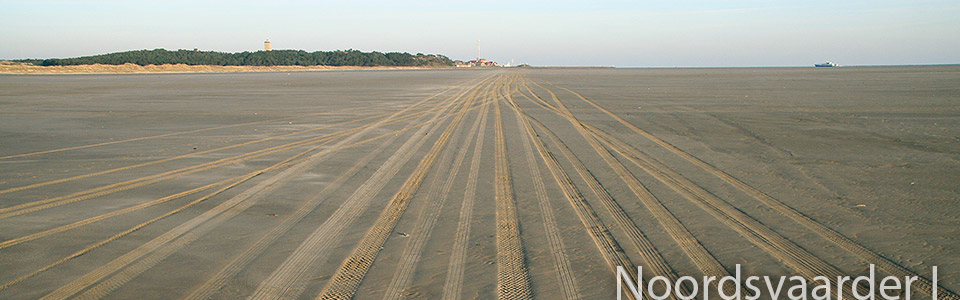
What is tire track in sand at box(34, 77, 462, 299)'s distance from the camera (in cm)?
362

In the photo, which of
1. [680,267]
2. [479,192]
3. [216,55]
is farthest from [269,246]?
[216,55]

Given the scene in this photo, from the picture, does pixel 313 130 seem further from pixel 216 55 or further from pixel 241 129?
pixel 216 55

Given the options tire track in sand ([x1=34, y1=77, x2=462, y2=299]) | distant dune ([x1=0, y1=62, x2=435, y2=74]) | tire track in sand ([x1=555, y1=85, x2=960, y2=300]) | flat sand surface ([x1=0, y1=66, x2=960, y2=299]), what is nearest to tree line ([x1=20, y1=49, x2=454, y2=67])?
distant dune ([x1=0, y1=62, x2=435, y2=74])

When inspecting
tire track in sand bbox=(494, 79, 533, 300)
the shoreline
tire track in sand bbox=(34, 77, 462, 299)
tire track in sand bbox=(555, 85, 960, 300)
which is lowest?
the shoreline

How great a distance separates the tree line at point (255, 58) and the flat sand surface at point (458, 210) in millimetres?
94804

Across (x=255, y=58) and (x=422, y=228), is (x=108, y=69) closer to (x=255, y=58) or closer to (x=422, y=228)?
(x=255, y=58)

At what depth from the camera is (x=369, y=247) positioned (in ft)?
14.6

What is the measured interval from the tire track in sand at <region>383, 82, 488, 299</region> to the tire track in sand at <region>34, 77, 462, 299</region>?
1.69 m

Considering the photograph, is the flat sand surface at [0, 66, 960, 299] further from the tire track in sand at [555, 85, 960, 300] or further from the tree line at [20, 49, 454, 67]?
the tree line at [20, 49, 454, 67]

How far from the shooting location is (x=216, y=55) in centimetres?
11294

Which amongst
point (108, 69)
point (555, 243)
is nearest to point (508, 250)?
point (555, 243)

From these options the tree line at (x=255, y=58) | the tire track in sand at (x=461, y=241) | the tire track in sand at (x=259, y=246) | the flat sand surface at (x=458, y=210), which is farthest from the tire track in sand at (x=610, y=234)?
the tree line at (x=255, y=58)

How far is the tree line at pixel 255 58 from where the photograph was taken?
304ft

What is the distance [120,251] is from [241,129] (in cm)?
842
